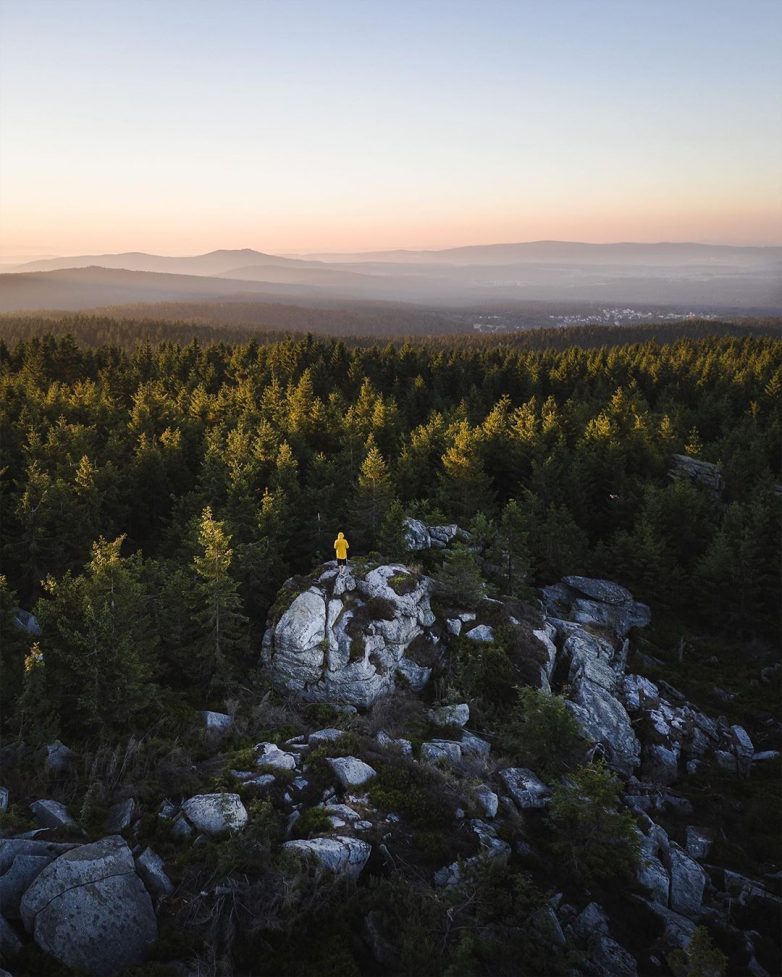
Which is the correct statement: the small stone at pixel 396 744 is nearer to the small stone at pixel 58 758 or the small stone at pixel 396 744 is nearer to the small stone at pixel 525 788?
the small stone at pixel 525 788

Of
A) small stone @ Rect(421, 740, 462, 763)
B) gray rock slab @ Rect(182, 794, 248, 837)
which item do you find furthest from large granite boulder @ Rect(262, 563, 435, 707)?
gray rock slab @ Rect(182, 794, 248, 837)

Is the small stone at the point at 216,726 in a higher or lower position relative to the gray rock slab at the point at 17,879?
lower

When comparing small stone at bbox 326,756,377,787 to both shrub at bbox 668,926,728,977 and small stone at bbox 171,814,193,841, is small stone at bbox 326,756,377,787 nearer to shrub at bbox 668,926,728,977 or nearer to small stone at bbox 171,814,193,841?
small stone at bbox 171,814,193,841

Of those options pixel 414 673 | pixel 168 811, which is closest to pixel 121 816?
pixel 168 811

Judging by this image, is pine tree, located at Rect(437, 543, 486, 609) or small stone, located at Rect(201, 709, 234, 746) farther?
pine tree, located at Rect(437, 543, 486, 609)

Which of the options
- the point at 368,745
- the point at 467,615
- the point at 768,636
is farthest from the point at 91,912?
the point at 768,636

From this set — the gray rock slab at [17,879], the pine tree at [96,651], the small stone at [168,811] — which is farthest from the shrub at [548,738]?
the gray rock slab at [17,879]
